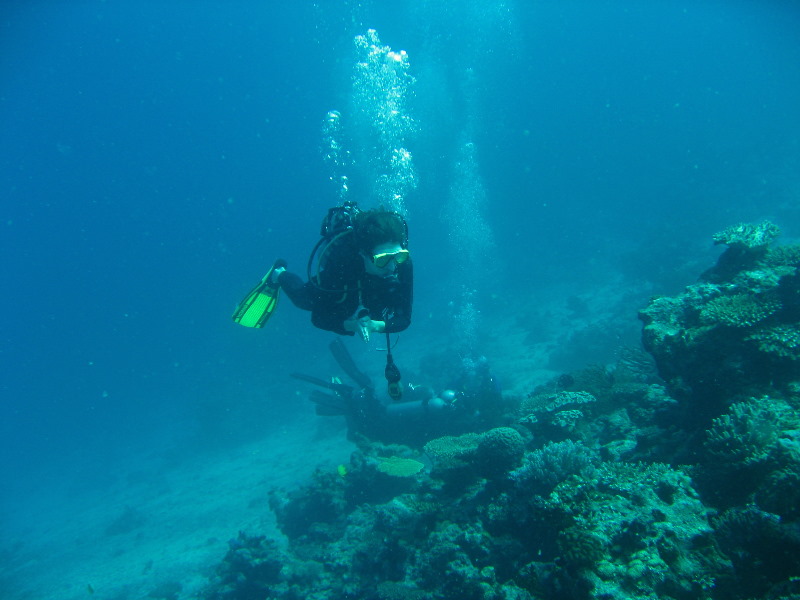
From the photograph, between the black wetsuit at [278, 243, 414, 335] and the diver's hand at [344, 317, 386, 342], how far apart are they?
12cm

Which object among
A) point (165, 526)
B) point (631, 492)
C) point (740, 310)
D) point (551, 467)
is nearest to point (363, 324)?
point (551, 467)

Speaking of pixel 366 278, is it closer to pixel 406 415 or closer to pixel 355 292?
pixel 355 292

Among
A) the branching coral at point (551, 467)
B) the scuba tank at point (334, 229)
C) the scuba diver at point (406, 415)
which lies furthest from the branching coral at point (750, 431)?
the scuba diver at point (406, 415)

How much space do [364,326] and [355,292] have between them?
51 centimetres

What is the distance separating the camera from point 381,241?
13.8 ft

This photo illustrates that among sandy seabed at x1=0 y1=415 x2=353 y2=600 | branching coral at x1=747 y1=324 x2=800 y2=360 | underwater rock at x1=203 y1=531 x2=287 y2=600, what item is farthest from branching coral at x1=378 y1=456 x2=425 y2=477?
branching coral at x1=747 y1=324 x2=800 y2=360

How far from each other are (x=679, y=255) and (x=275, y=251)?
73055mm

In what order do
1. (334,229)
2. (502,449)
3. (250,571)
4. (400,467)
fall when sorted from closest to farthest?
(334,229)
(502,449)
(250,571)
(400,467)

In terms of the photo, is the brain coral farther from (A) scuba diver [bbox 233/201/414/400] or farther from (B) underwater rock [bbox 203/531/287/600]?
(B) underwater rock [bbox 203/531/287/600]

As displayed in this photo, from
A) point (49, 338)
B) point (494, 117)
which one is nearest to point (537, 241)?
point (494, 117)

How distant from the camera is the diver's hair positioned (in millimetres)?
4215

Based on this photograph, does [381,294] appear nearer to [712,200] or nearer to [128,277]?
[712,200]

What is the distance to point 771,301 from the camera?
4914mm

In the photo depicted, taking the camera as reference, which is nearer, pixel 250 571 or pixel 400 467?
pixel 250 571
